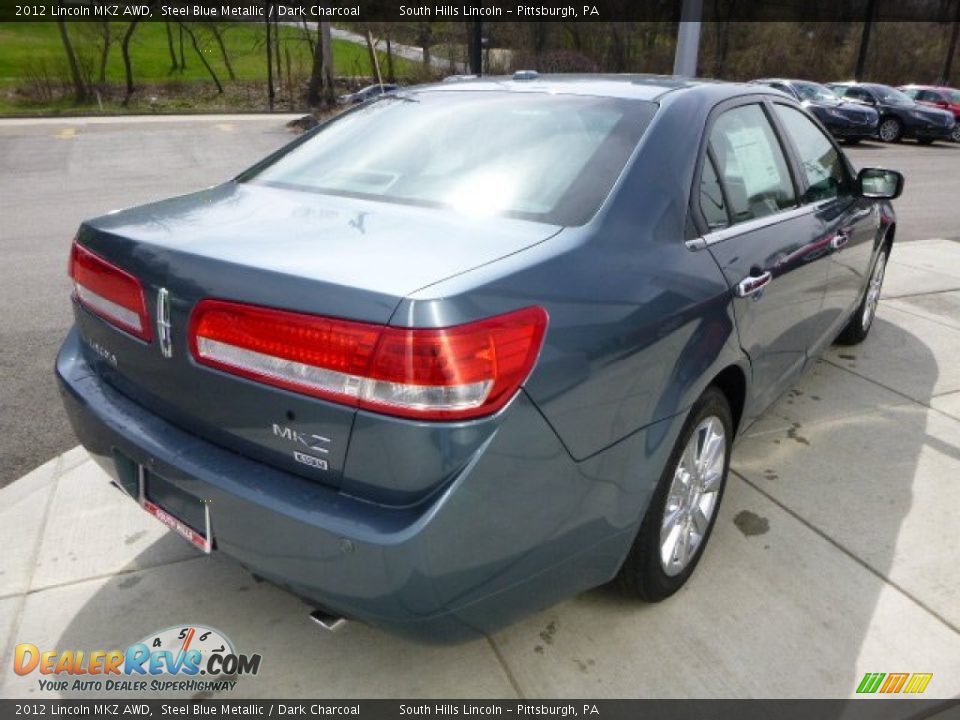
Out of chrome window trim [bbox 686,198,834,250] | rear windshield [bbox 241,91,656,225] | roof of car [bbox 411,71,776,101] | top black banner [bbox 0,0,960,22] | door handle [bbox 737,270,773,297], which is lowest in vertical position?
door handle [bbox 737,270,773,297]

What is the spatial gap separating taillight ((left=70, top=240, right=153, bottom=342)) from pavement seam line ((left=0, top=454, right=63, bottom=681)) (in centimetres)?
100

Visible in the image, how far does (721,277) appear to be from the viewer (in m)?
2.34

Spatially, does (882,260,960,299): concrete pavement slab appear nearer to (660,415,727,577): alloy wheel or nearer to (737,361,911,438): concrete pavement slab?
(737,361,911,438): concrete pavement slab

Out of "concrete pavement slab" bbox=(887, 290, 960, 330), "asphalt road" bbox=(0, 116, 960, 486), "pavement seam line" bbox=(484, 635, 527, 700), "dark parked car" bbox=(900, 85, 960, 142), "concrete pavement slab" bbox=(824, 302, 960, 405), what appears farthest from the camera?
"dark parked car" bbox=(900, 85, 960, 142)

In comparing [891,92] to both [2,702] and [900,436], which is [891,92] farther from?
[2,702]

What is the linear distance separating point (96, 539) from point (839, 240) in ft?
10.8

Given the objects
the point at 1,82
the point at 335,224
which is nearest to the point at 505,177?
the point at 335,224

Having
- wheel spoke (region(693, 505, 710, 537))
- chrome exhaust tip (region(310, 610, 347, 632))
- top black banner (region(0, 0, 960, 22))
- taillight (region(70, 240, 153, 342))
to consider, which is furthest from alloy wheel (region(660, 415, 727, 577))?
top black banner (region(0, 0, 960, 22))

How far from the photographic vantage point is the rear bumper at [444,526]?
5.37ft

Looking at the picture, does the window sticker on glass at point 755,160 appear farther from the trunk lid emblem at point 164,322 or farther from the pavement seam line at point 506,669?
the trunk lid emblem at point 164,322

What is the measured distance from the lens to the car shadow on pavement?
218cm

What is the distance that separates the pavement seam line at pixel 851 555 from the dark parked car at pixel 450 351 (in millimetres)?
569

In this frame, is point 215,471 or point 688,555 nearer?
point 215,471

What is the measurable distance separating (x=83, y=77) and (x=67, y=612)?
30.0 meters
